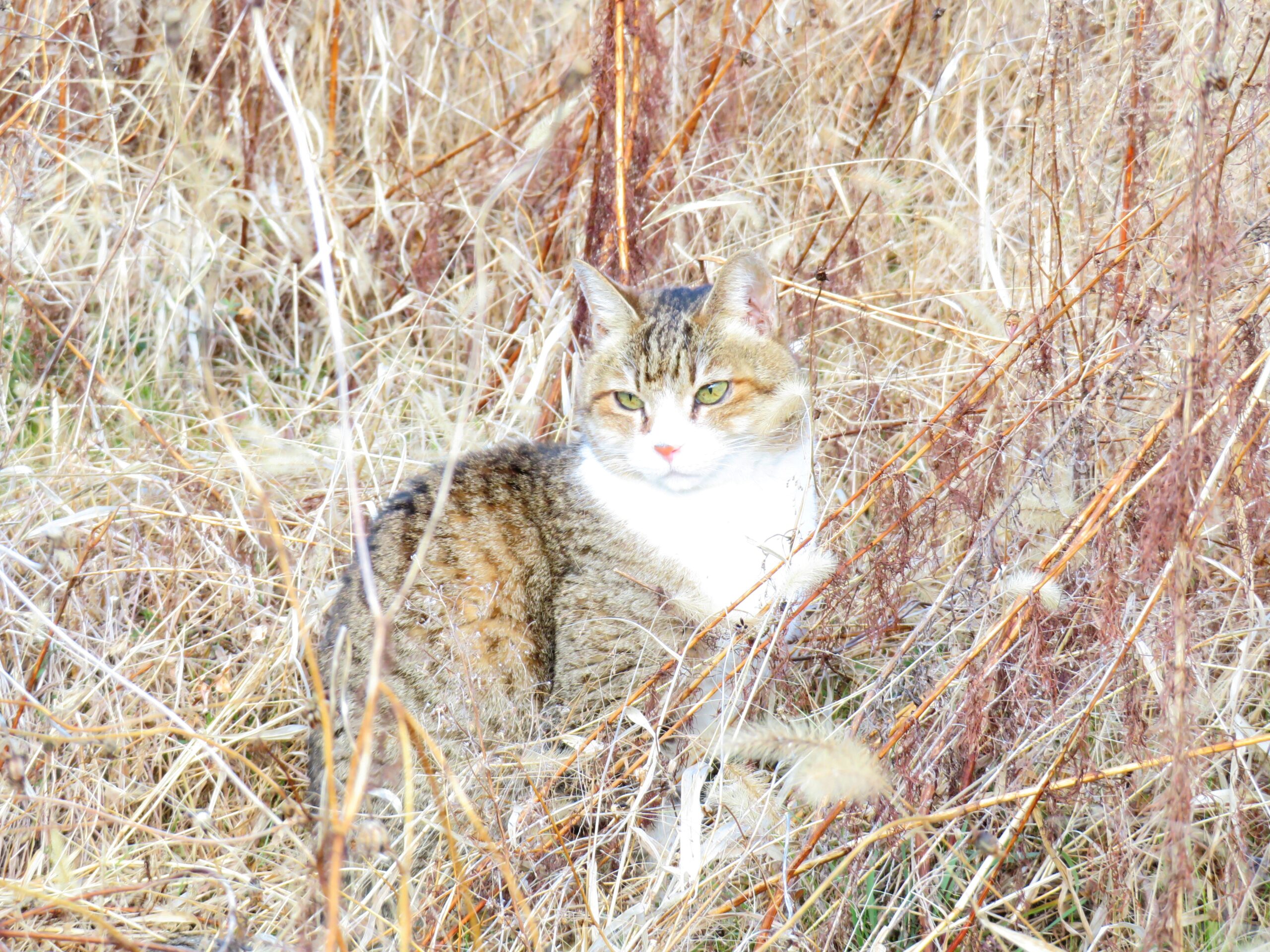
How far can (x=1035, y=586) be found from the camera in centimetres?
188

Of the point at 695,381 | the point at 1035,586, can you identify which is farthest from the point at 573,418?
the point at 1035,586

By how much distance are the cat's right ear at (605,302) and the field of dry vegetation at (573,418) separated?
35 cm

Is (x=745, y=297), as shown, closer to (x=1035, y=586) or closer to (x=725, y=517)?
(x=725, y=517)

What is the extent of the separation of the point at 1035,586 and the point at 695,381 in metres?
1.15

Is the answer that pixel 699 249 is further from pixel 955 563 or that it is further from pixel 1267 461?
pixel 1267 461

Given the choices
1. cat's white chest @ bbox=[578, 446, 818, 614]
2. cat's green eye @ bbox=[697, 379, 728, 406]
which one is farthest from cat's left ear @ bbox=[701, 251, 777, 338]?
cat's white chest @ bbox=[578, 446, 818, 614]

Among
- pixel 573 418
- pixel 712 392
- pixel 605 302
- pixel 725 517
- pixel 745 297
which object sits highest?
pixel 745 297

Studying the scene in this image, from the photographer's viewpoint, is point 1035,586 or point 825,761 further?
point 1035,586

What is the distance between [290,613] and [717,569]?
44.7 inches

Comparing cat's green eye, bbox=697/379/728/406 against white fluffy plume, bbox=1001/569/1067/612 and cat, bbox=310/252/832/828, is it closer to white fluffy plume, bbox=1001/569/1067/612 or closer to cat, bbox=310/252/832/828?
cat, bbox=310/252/832/828

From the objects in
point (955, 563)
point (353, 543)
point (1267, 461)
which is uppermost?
point (1267, 461)

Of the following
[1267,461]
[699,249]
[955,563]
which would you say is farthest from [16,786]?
[699,249]

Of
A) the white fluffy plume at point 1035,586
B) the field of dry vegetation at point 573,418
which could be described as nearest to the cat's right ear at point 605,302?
the field of dry vegetation at point 573,418

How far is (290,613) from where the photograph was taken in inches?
116
